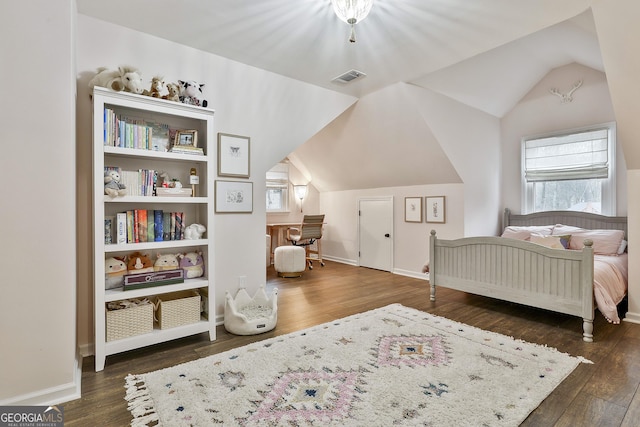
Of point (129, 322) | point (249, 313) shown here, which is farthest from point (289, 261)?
point (129, 322)

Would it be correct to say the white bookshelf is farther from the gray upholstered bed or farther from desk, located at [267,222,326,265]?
desk, located at [267,222,326,265]

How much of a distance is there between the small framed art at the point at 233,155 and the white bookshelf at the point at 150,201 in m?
0.24

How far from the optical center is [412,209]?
209 inches

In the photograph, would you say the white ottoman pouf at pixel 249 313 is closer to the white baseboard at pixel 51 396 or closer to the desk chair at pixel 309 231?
the white baseboard at pixel 51 396

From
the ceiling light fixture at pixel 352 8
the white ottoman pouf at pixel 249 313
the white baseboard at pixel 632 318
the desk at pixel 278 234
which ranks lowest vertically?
the white baseboard at pixel 632 318

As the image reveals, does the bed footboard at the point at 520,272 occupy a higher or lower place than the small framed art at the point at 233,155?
lower

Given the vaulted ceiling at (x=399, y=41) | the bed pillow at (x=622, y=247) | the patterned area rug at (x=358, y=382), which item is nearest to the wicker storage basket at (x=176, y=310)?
the patterned area rug at (x=358, y=382)

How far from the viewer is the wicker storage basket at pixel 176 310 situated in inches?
100

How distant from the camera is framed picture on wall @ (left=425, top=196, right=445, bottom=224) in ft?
16.1

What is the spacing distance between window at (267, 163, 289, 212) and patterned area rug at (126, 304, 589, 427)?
4.30 m

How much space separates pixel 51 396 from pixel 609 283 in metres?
4.41

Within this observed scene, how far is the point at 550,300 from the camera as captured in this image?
2.94 m

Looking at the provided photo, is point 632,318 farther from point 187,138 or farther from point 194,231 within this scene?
point 187,138

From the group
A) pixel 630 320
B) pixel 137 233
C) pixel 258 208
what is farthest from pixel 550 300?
pixel 137 233
